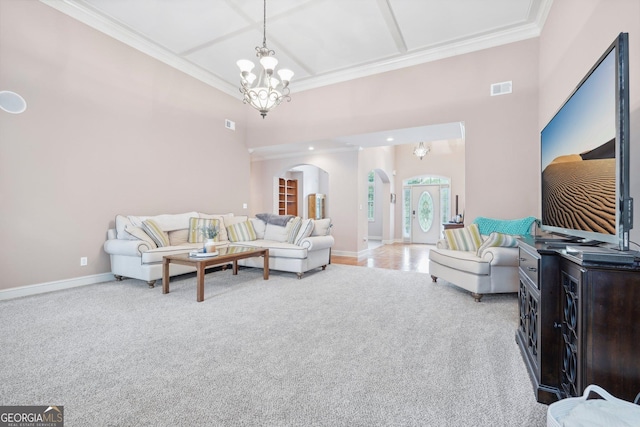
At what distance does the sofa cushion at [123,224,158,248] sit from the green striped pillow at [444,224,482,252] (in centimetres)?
421

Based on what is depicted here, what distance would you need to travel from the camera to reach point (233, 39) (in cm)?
452

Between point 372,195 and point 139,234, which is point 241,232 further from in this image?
point 372,195

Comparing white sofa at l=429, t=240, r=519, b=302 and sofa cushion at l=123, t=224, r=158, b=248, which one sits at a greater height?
sofa cushion at l=123, t=224, r=158, b=248

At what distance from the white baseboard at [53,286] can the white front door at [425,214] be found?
8.38 m

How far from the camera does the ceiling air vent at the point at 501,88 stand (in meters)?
4.28

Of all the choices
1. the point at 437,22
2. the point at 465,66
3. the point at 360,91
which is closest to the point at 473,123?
the point at 465,66

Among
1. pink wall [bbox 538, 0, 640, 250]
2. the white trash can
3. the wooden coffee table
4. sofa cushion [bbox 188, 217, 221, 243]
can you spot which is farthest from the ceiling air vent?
sofa cushion [bbox 188, 217, 221, 243]

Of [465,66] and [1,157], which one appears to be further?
[465,66]

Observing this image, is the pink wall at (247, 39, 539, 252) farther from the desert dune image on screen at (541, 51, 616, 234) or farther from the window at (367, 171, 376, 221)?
the window at (367, 171, 376, 221)

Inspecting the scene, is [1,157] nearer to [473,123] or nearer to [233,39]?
[233,39]

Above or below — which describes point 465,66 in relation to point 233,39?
below

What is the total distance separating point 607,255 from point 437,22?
4078 mm

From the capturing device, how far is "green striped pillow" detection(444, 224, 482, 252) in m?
3.99

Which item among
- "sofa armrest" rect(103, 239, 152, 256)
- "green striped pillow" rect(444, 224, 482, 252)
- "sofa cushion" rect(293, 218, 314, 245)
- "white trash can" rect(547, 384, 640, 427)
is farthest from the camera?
"sofa cushion" rect(293, 218, 314, 245)
